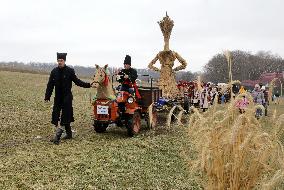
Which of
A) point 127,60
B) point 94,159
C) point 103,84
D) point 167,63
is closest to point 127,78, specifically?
point 127,60

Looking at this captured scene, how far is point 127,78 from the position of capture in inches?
453

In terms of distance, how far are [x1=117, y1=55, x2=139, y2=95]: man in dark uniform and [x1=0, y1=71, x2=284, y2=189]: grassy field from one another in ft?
4.31

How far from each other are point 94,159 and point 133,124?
3.20 metres

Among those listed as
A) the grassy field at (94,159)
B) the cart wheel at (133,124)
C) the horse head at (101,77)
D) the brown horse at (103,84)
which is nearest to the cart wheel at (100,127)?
the grassy field at (94,159)

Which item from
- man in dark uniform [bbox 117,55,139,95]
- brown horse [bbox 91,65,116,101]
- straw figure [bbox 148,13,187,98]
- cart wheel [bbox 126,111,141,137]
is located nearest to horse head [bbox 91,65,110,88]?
brown horse [bbox 91,65,116,101]

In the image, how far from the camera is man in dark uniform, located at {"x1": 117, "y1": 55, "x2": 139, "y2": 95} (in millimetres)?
11514

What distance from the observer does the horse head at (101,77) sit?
408 inches

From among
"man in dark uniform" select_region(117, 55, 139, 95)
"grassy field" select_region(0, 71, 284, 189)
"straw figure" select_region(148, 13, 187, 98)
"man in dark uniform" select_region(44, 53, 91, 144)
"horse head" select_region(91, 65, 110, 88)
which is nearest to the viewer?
"grassy field" select_region(0, 71, 284, 189)

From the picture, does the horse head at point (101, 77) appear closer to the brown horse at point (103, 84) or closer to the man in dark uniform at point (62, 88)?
the brown horse at point (103, 84)

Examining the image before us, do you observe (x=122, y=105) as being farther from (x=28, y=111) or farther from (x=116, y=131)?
(x=28, y=111)

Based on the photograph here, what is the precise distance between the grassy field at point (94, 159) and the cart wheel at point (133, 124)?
0.21 m

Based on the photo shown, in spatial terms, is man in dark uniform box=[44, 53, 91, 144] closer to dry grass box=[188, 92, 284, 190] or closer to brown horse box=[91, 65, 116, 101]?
brown horse box=[91, 65, 116, 101]

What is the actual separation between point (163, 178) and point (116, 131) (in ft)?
16.5

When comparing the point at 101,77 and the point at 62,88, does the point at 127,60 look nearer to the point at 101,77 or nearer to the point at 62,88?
the point at 101,77
